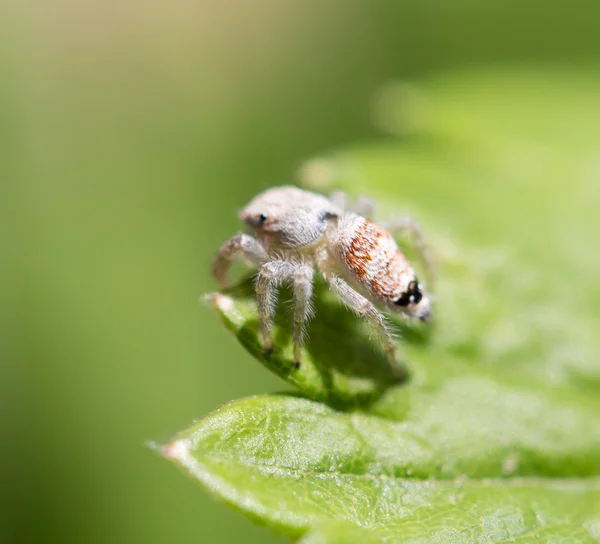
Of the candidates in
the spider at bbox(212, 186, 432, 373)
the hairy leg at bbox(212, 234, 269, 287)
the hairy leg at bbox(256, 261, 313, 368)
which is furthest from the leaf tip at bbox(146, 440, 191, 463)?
the hairy leg at bbox(212, 234, 269, 287)

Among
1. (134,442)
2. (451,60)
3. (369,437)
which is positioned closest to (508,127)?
(451,60)

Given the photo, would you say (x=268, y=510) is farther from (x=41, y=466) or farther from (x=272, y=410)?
(x=41, y=466)

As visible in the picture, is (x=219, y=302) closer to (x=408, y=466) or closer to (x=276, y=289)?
(x=276, y=289)

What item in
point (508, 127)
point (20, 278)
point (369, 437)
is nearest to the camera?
point (369, 437)

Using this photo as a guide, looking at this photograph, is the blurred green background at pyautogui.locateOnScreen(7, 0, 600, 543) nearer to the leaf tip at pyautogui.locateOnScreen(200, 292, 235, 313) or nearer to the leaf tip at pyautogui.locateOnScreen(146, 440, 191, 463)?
the leaf tip at pyautogui.locateOnScreen(200, 292, 235, 313)

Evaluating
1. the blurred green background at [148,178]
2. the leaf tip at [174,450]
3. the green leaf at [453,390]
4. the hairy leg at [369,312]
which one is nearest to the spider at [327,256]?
the hairy leg at [369,312]

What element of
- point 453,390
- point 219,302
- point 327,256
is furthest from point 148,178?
point 453,390
